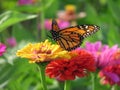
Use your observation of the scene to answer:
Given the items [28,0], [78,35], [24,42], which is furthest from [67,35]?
[28,0]

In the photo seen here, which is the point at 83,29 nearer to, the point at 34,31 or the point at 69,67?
the point at 69,67

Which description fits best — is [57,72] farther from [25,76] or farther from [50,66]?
[25,76]

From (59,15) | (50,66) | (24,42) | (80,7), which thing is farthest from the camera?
(80,7)

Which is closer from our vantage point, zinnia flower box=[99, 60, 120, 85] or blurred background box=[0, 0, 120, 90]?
zinnia flower box=[99, 60, 120, 85]

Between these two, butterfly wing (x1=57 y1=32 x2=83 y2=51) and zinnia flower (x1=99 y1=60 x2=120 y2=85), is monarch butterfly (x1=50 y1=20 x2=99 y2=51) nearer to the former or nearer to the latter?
butterfly wing (x1=57 y1=32 x2=83 y2=51)

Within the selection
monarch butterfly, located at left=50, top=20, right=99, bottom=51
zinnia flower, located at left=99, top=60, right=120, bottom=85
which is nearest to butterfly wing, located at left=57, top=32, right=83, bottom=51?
monarch butterfly, located at left=50, top=20, right=99, bottom=51

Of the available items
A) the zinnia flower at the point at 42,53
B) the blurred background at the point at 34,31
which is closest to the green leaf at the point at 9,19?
the blurred background at the point at 34,31

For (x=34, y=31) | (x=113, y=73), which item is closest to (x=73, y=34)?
(x=113, y=73)
